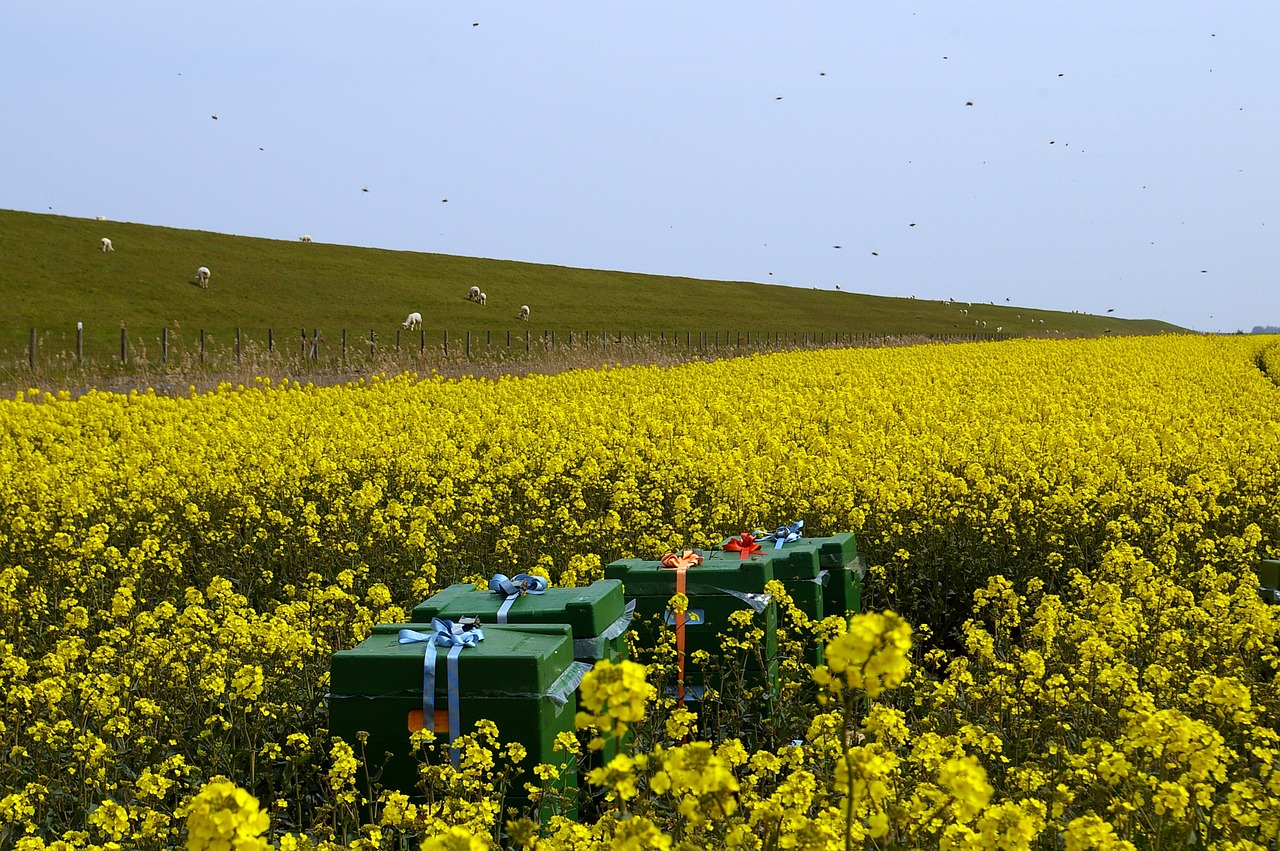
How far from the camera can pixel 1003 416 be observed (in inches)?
525

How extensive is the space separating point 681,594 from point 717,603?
250 mm

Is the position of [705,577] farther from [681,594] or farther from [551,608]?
[551,608]

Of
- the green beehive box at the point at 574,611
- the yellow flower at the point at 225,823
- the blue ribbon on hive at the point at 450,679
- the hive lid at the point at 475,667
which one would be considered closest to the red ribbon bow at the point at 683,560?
the green beehive box at the point at 574,611

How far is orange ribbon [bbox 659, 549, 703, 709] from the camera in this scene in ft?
16.0

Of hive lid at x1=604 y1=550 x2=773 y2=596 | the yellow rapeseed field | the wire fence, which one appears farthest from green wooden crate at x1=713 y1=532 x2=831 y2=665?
the wire fence

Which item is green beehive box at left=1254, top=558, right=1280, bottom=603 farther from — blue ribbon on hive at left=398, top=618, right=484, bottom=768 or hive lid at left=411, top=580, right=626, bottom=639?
blue ribbon on hive at left=398, top=618, right=484, bottom=768

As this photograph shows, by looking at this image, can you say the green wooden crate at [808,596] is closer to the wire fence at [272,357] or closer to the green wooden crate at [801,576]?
the green wooden crate at [801,576]

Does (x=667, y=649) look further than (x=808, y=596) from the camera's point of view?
No

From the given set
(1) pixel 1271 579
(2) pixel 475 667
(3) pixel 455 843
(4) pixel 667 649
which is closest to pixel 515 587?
(4) pixel 667 649

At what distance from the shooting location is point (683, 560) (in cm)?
509

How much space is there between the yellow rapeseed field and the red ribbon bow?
17.0 inches

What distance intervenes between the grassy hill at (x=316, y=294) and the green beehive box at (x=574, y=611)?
3524 centimetres

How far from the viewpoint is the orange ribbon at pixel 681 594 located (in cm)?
488

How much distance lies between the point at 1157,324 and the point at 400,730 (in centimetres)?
12611
